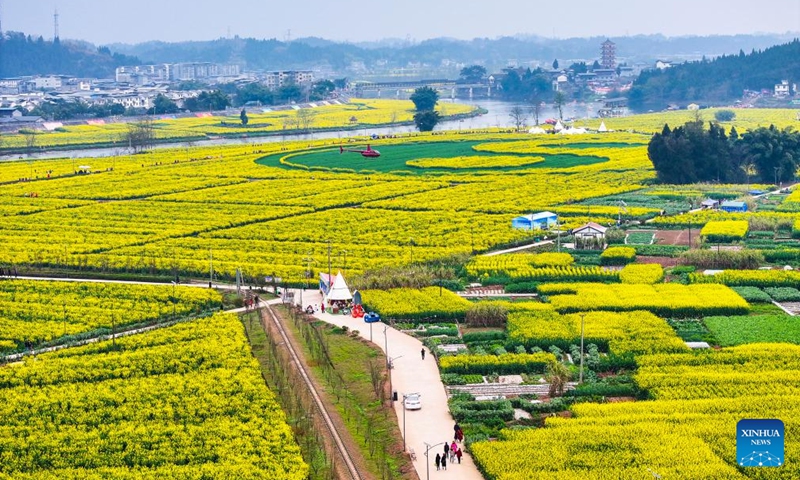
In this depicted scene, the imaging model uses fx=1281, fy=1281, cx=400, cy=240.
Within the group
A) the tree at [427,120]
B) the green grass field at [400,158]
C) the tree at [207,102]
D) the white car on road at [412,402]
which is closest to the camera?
the white car on road at [412,402]

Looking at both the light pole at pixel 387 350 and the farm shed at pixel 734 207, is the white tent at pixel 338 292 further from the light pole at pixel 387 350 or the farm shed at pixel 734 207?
the farm shed at pixel 734 207

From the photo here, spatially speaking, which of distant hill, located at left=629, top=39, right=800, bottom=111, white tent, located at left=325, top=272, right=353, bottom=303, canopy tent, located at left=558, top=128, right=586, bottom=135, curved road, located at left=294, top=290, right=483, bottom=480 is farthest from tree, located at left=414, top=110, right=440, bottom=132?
curved road, located at left=294, top=290, right=483, bottom=480

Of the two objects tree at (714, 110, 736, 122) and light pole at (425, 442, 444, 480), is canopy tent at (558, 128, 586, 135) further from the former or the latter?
light pole at (425, 442, 444, 480)

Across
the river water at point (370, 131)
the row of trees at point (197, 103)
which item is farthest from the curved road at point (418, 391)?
the row of trees at point (197, 103)

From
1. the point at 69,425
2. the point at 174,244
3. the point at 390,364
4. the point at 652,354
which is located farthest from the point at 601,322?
the point at 174,244

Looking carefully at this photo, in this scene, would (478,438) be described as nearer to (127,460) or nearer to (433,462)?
(433,462)
